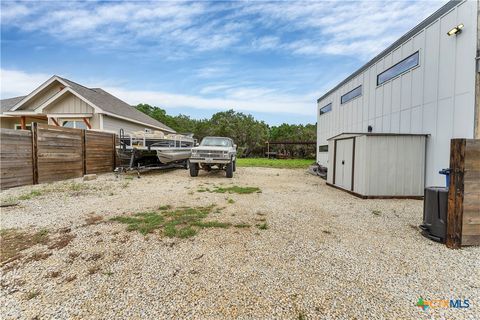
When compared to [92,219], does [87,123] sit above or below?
above

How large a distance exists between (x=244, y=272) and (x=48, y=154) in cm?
889

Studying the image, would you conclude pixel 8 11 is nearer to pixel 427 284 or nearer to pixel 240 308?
pixel 240 308

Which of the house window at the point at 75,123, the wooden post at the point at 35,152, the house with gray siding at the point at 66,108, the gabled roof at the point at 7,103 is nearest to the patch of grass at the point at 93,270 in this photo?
the wooden post at the point at 35,152

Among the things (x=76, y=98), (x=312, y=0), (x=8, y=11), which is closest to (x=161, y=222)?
(x=312, y=0)

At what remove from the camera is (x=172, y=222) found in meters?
3.95

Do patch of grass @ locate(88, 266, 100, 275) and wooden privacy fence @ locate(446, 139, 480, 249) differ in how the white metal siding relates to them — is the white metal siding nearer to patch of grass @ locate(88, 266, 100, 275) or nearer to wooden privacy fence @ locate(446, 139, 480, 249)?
wooden privacy fence @ locate(446, 139, 480, 249)

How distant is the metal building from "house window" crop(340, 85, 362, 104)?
97 centimetres

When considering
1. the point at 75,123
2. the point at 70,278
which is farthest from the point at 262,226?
the point at 75,123

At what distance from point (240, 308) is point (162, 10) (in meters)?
9.98

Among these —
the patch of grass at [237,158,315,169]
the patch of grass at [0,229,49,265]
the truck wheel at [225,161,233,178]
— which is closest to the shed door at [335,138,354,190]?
the truck wheel at [225,161,233,178]

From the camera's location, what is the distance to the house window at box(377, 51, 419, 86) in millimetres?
6762

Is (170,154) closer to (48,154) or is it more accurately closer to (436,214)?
(48,154)

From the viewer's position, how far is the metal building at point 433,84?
16.6ft

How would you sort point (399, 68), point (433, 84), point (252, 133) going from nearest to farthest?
1. point (433, 84)
2. point (399, 68)
3. point (252, 133)
